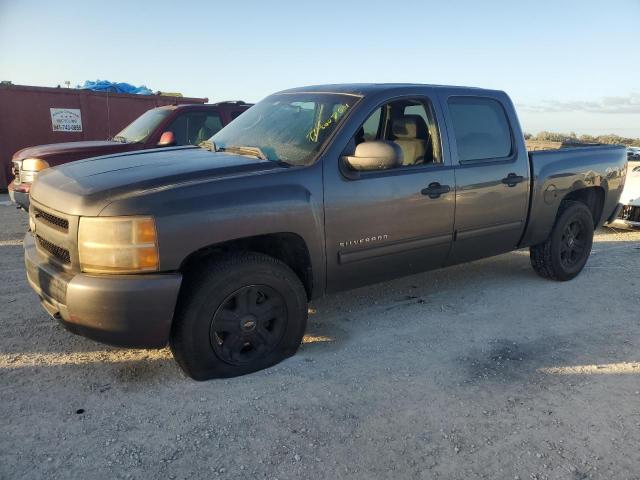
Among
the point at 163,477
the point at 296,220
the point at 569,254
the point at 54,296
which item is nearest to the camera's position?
the point at 163,477

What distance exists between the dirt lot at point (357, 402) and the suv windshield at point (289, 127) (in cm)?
138

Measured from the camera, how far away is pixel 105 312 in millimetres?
2670

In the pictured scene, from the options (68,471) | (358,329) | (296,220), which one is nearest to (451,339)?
(358,329)

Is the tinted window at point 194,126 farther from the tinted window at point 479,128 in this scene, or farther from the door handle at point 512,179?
the door handle at point 512,179

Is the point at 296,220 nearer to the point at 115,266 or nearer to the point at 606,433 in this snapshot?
the point at 115,266

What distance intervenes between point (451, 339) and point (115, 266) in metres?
2.38

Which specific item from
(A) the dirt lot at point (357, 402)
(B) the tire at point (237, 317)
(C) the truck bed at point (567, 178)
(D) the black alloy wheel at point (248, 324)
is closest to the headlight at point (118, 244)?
(B) the tire at point (237, 317)

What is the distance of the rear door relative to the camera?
4.03 meters

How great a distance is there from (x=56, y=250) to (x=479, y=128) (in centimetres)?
331

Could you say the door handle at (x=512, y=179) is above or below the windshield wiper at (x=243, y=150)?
below

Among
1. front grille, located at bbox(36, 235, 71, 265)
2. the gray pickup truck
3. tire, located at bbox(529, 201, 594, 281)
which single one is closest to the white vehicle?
tire, located at bbox(529, 201, 594, 281)

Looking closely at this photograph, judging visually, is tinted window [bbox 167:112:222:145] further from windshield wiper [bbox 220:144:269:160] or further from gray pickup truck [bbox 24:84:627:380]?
windshield wiper [bbox 220:144:269:160]

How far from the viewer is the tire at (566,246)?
498 cm

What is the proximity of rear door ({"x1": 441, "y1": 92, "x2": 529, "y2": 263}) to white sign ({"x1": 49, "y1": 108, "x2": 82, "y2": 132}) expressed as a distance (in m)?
9.88
